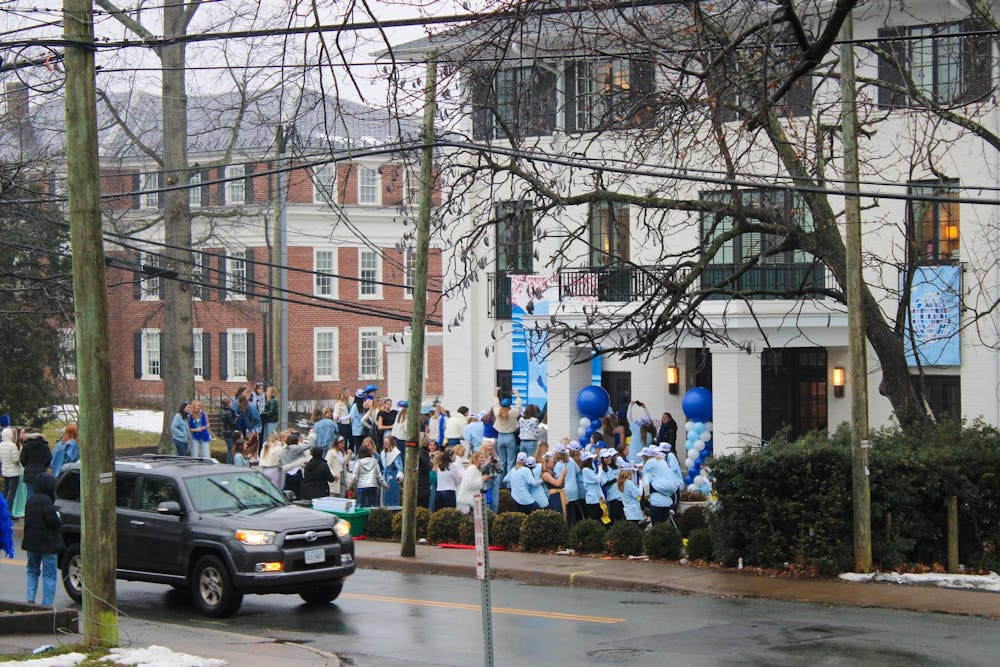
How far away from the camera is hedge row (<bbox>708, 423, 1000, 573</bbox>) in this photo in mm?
16969

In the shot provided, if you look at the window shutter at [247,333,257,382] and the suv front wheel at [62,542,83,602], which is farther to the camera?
the window shutter at [247,333,257,382]

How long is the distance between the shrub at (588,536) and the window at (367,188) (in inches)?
1300

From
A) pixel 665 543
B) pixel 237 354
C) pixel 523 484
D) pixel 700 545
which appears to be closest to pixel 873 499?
pixel 700 545

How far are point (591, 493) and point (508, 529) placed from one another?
1.57 meters

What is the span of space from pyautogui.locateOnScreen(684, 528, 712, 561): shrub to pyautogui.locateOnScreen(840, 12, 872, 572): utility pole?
7.72 feet

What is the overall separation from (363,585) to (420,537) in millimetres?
4407

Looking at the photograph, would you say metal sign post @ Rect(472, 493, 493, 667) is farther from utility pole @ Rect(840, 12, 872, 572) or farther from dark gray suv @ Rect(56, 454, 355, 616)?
utility pole @ Rect(840, 12, 872, 572)

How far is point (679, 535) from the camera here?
62.8ft

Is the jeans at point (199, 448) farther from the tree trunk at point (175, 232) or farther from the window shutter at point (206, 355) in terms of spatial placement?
the window shutter at point (206, 355)

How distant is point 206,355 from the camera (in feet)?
193

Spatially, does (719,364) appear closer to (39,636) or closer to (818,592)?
(818,592)

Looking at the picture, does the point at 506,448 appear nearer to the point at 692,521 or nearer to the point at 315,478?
the point at 315,478

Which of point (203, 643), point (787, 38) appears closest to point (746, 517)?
point (787, 38)

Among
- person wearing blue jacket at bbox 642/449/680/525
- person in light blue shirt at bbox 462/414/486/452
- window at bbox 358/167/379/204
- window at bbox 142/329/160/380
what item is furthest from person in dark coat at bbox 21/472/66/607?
window at bbox 142/329/160/380
